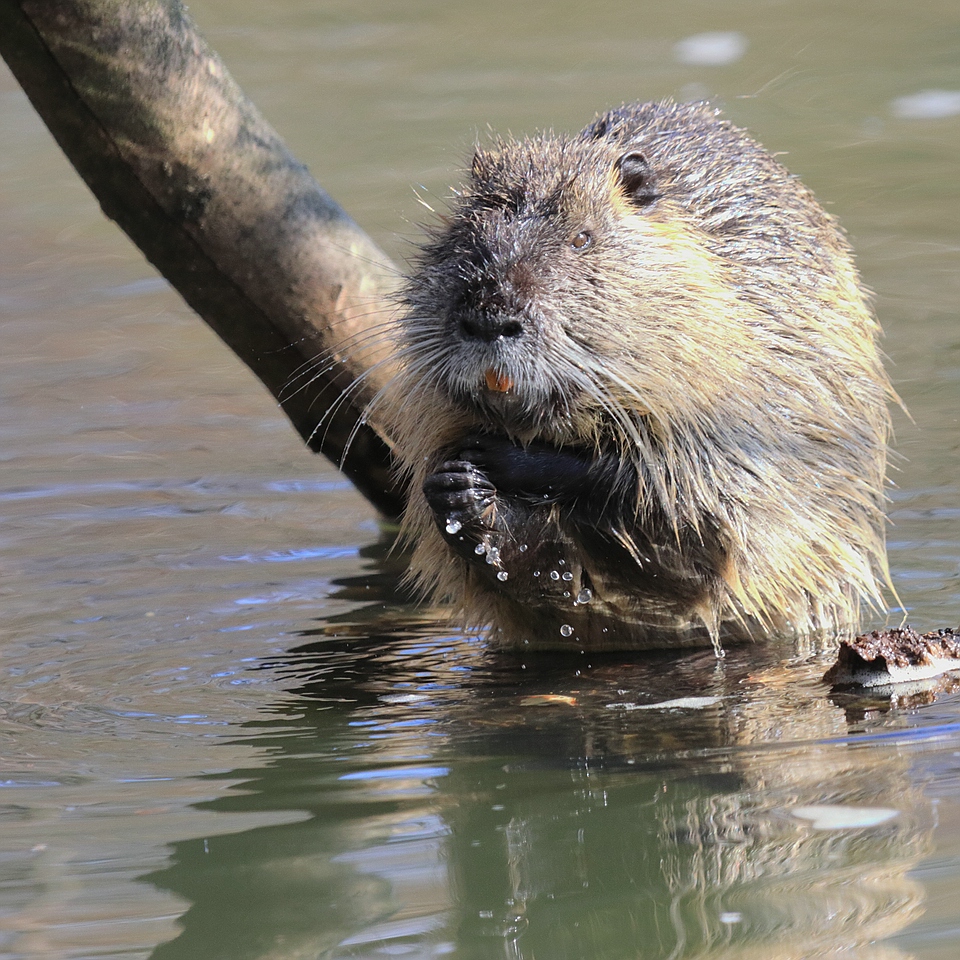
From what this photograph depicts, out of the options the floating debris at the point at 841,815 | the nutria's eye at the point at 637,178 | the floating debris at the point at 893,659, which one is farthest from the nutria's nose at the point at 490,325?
the floating debris at the point at 841,815

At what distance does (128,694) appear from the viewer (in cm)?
369

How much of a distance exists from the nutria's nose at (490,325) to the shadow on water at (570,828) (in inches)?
32.6

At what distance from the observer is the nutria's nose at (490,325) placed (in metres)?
3.41

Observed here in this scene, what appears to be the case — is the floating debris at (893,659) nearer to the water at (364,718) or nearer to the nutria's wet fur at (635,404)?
the water at (364,718)

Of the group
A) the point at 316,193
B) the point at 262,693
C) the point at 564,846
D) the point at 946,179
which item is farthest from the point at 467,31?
the point at 564,846

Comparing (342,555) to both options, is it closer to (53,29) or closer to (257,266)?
(257,266)

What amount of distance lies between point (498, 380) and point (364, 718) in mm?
795

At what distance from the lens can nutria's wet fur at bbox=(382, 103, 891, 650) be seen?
361cm

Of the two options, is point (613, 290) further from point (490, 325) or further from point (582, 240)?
point (490, 325)

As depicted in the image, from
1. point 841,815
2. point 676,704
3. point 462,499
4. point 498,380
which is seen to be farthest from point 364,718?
point 841,815

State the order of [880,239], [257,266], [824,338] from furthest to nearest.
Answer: [880,239]
[257,266]
[824,338]

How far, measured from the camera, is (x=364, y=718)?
3.52 metres

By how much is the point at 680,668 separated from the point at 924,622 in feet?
2.28

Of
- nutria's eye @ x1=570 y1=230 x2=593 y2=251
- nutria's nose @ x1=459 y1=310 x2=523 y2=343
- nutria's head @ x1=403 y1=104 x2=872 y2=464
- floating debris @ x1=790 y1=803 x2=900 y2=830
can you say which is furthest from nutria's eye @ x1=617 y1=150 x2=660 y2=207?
floating debris @ x1=790 y1=803 x2=900 y2=830
